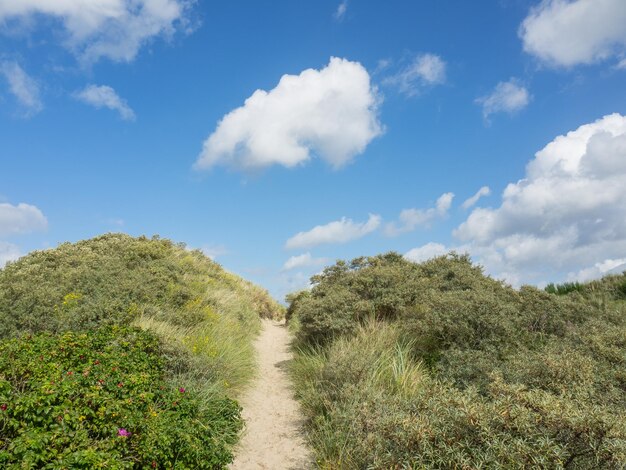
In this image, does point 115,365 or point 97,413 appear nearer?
point 97,413

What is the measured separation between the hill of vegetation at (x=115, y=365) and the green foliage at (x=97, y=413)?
16 millimetres

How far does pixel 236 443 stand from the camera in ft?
23.6

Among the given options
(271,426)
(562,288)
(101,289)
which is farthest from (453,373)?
(562,288)

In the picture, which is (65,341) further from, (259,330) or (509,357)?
(259,330)

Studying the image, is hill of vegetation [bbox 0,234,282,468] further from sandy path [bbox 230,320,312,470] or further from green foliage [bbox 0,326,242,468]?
sandy path [bbox 230,320,312,470]

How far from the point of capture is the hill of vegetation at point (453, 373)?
404 centimetres

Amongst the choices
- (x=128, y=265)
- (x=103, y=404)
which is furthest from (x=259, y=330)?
(x=103, y=404)

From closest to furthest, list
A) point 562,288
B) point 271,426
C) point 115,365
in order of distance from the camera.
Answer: point 115,365, point 271,426, point 562,288

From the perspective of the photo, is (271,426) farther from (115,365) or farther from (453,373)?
(453,373)

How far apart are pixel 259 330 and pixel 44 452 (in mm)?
14293

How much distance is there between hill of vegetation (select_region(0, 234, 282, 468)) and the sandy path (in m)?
0.45

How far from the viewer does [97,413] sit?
5.09 metres

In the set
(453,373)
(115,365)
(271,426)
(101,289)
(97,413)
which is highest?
(101,289)

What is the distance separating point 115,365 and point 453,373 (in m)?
5.77
